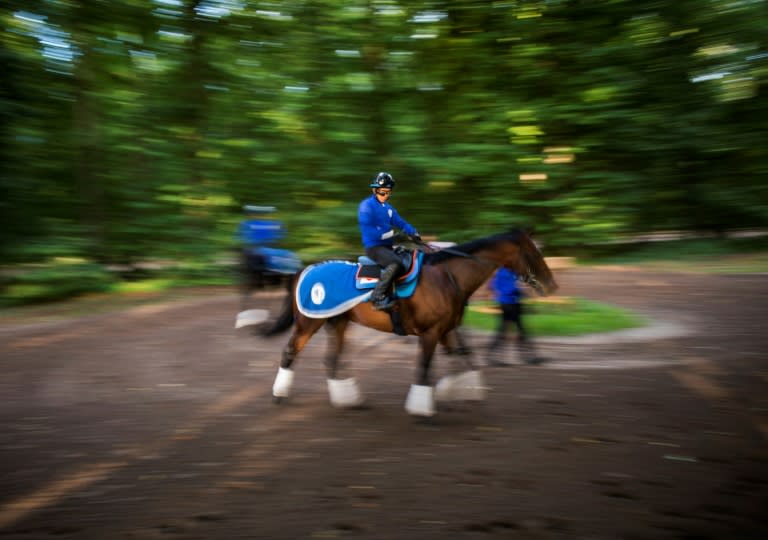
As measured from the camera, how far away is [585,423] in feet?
20.0

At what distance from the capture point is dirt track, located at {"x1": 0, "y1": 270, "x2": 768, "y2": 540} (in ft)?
13.9

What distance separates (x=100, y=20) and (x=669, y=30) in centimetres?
1503

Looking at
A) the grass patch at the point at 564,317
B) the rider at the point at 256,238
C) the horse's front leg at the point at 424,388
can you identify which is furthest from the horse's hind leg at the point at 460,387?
the rider at the point at 256,238

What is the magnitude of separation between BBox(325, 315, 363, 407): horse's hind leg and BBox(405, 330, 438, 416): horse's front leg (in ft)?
2.10

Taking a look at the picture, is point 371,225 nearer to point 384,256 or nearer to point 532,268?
point 384,256

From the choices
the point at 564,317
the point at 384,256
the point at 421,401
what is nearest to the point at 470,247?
the point at 384,256

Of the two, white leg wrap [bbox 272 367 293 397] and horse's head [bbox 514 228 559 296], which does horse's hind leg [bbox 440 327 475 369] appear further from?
white leg wrap [bbox 272 367 293 397]

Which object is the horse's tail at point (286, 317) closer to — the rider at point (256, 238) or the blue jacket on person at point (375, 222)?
the blue jacket on person at point (375, 222)

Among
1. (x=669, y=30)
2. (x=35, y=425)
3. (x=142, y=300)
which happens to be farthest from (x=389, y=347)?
(x=669, y=30)

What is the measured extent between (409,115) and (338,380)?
11.9m

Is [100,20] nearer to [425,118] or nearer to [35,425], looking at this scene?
[425,118]

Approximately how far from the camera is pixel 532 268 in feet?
22.5

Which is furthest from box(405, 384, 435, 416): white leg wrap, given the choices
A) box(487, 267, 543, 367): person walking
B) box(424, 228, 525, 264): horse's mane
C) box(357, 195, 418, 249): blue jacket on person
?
box(487, 267, 543, 367): person walking

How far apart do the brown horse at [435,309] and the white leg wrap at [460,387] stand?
1 centimetres
